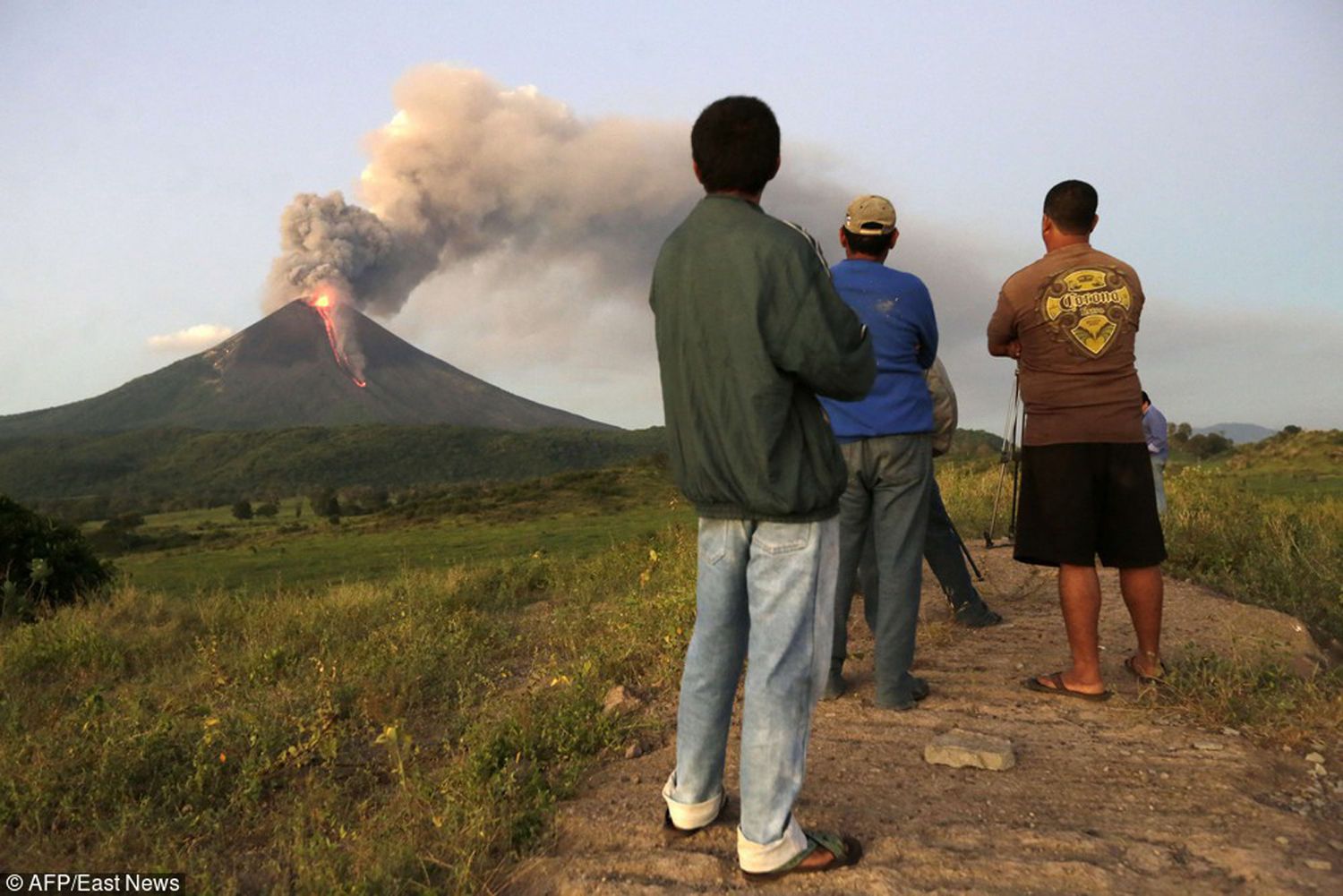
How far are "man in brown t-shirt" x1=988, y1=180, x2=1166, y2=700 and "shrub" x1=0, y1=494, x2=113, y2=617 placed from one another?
33.5 ft

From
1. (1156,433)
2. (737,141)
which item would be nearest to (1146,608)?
(737,141)

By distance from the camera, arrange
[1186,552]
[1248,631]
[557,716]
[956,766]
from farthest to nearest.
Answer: [1186,552], [1248,631], [557,716], [956,766]

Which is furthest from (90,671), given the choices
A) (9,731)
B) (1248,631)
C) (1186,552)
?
(1186,552)

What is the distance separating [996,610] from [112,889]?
5.55 m

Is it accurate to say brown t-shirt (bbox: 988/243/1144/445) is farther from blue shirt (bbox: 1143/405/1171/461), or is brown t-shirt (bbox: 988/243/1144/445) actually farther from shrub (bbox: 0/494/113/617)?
shrub (bbox: 0/494/113/617)

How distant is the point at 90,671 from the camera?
23.1 ft

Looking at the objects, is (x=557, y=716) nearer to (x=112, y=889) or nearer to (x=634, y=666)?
(x=634, y=666)

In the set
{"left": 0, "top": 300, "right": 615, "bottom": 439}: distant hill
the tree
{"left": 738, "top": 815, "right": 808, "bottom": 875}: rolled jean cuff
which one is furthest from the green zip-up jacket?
{"left": 0, "top": 300, "right": 615, "bottom": 439}: distant hill

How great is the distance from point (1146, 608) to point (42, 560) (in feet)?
34.7

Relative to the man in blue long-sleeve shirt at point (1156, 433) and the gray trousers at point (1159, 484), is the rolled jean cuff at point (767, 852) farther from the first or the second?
the man in blue long-sleeve shirt at point (1156, 433)

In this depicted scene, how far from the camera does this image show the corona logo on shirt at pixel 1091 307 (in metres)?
4.10

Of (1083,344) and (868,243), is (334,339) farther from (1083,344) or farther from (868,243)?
(1083,344)

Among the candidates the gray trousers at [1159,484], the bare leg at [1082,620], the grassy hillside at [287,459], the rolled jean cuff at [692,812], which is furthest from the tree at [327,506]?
the grassy hillside at [287,459]

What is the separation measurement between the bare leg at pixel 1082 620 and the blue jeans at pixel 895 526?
0.66 meters
